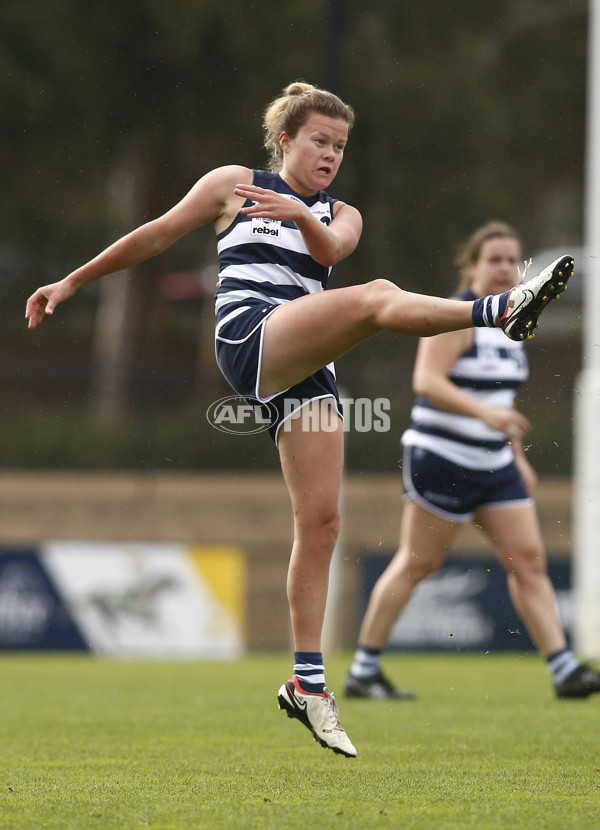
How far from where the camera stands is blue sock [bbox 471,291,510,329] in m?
3.37

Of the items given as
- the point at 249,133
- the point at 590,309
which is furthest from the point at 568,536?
the point at 249,133

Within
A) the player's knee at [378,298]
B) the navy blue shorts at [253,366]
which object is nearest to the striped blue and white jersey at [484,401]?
the navy blue shorts at [253,366]

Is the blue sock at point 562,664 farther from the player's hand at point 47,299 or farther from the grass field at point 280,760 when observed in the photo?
the player's hand at point 47,299

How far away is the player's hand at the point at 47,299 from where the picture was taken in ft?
12.9

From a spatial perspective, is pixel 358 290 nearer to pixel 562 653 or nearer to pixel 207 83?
pixel 562 653

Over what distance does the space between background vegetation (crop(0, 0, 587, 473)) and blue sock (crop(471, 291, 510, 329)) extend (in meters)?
8.52

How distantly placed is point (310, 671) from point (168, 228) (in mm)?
1455

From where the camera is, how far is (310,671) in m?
3.86

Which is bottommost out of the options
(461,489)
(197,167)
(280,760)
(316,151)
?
(280,760)

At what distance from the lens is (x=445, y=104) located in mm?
16062

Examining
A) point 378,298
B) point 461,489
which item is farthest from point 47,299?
point 461,489

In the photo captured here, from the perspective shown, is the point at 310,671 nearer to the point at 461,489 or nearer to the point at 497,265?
the point at 461,489

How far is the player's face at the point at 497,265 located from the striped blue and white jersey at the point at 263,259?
176 centimetres

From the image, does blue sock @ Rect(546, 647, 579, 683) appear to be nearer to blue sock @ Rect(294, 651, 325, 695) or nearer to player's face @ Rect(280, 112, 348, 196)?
blue sock @ Rect(294, 651, 325, 695)
